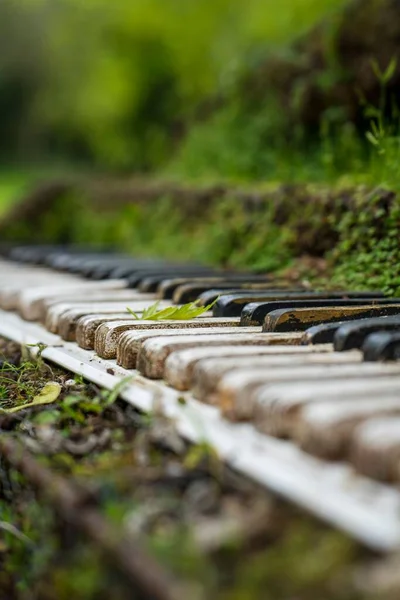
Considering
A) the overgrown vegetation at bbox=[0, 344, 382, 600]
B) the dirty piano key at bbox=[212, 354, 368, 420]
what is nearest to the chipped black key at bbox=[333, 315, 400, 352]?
the dirty piano key at bbox=[212, 354, 368, 420]

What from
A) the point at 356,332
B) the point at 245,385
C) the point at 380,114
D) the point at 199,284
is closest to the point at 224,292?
the point at 199,284

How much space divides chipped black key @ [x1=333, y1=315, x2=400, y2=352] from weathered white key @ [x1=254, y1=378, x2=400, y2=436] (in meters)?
0.38

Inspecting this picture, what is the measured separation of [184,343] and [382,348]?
0.49 metres

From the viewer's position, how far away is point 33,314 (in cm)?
336

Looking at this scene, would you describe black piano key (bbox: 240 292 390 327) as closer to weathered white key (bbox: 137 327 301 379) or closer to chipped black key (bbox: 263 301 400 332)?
chipped black key (bbox: 263 301 400 332)

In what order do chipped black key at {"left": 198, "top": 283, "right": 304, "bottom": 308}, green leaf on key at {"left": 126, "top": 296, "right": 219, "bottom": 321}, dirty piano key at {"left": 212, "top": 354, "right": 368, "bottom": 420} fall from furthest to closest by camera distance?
1. chipped black key at {"left": 198, "top": 283, "right": 304, "bottom": 308}
2. green leaf on key at {"left": 126, "top": 296, "right": 219, "bottom": 321}
3. dirty piano key at {"left": 212, "top": 354, "right": 368, "bottom": 420}

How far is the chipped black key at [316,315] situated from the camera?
260 cm

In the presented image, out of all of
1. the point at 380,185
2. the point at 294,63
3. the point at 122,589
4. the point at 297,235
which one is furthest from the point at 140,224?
the point at 122,589

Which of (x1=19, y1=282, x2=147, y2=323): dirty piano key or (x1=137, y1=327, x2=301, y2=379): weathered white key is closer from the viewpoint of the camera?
(x1=137, y1=327, x2=301, y2=379): weathered white key

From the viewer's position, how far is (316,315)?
2.68 meters

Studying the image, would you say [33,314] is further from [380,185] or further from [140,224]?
[140,224]

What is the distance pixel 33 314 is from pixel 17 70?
14.3 metres

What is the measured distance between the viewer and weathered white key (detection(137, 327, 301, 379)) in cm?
226

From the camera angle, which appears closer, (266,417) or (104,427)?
(266,417)
